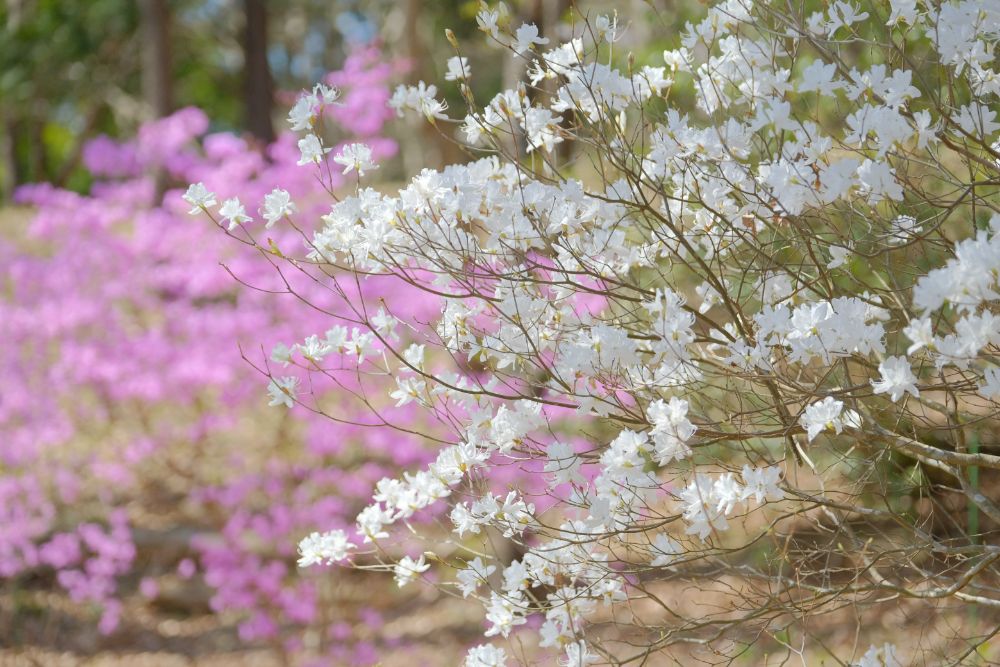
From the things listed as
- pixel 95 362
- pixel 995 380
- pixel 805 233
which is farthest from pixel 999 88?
pixel 95 362

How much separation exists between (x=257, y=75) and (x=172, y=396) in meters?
6.43

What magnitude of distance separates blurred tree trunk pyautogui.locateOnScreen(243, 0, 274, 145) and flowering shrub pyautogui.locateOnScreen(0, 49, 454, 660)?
14.2 feet

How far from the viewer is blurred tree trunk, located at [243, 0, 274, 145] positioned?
37.1 feet

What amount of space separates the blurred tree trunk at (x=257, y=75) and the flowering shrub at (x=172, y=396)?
4.34m

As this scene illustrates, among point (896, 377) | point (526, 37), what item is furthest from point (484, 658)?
point (526, 37)

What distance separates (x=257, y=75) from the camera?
37.4ft

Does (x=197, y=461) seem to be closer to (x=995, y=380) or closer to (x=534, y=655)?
(x=534, y=655)

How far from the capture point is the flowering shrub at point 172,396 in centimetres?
524

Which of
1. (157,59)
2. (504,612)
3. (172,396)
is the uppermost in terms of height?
(157,59)

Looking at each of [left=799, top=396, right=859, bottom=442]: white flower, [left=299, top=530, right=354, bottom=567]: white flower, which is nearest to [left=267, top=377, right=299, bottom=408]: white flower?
[left=299, top=530, right=354, bottom=567]: white flower

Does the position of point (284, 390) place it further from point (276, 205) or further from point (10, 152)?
point (10, 152)

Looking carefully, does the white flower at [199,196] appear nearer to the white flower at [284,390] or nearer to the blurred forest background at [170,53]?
the white flower at [284,390]

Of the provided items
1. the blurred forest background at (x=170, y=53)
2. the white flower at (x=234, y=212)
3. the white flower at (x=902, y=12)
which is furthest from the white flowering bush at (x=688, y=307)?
the blurred forest background at (x=170, y=53)

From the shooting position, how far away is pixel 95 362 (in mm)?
5883
